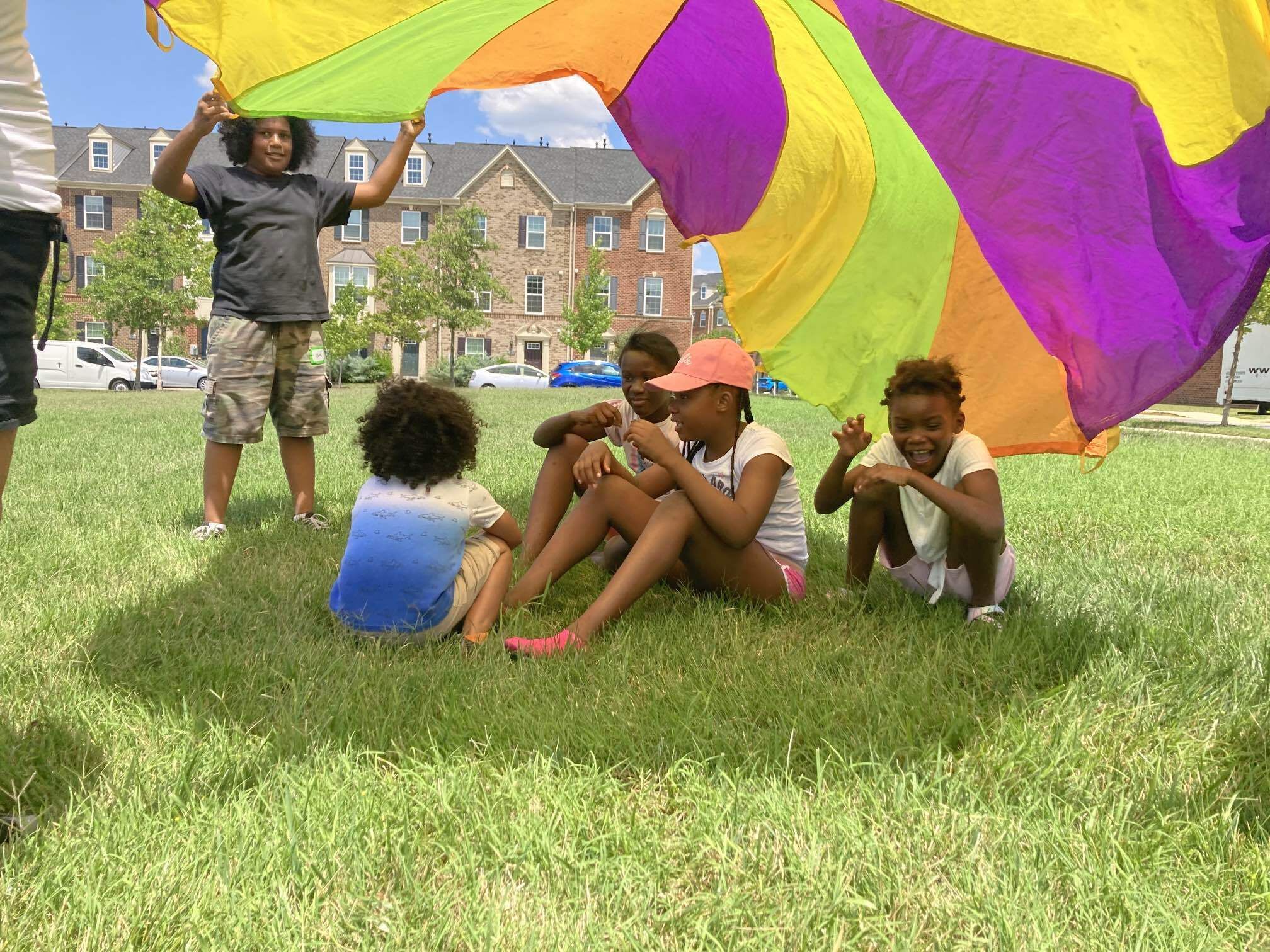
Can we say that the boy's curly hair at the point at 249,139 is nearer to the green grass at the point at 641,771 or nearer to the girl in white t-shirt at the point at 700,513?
the green grass at the point at 641,771

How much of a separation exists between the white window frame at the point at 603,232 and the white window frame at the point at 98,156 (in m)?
24.2

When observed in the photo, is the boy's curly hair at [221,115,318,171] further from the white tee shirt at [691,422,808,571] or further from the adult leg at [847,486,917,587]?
A: the adult leg at [847,486,917,587]

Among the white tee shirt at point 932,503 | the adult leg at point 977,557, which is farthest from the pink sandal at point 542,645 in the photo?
the adult leg at point 977,557

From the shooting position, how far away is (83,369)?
30719mm

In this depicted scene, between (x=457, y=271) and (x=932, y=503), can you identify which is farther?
(x=457, y=271)

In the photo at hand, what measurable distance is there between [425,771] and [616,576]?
1.07m

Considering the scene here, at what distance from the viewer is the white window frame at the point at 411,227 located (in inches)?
1732

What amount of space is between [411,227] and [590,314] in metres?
10.7

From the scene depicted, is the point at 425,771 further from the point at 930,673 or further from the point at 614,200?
the point at 614,200

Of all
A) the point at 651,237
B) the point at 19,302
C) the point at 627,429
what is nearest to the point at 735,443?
the point at 627,429

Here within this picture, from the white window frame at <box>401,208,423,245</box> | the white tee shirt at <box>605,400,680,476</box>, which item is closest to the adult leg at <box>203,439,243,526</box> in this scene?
the white tee shirt at <box>605,400,680,476</box>

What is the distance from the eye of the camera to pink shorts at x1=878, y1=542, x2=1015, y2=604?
351cm

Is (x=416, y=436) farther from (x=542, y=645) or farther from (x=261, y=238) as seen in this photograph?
(x=261, y=238)

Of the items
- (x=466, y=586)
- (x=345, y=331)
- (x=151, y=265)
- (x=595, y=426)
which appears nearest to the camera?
(x=466, y=586)
